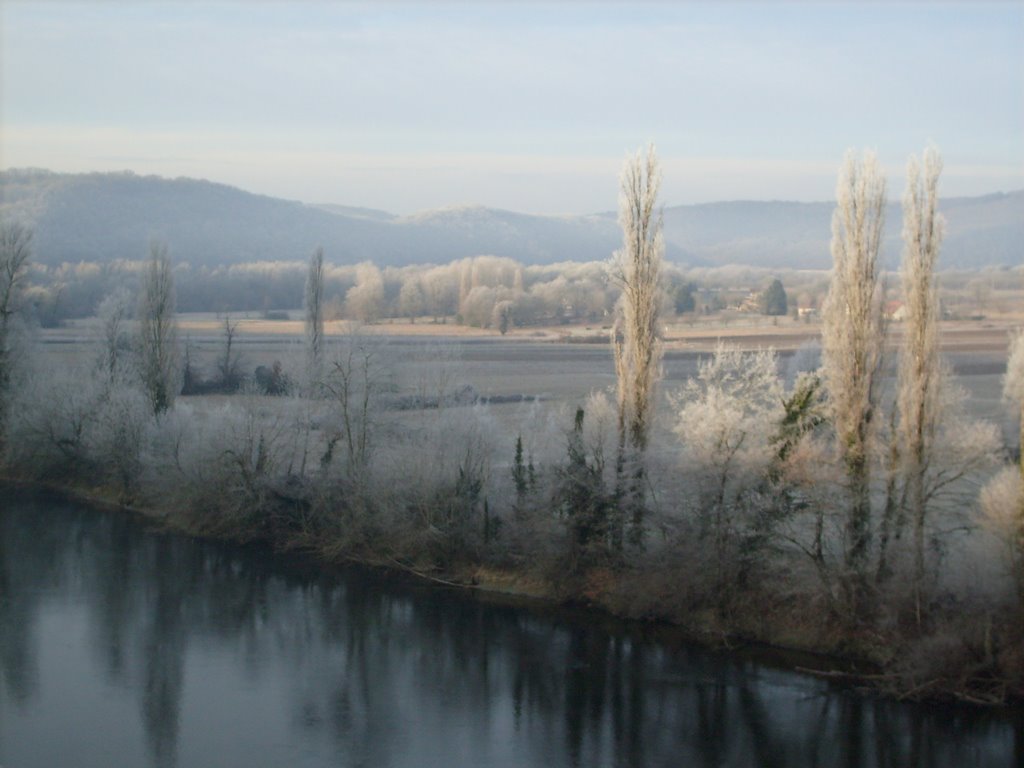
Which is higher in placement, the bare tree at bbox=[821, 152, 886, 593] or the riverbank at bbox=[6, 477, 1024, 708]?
the bare tree at bbox=[821, 152, 886, 593]

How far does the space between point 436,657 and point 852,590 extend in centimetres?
583

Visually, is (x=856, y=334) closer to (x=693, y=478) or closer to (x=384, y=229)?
(x=693, y=478)

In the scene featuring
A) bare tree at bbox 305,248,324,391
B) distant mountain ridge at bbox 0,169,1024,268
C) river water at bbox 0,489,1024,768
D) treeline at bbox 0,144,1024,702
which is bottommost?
river water at bbox 0,489,1024,768

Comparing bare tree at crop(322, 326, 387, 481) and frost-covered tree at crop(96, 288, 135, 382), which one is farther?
frost-covered tree at crop(96, 288, 135, 382)

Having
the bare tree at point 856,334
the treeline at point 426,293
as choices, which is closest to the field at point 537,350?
the treeline at point 426,293

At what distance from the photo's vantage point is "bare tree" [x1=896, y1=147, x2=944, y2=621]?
1402 centimetres

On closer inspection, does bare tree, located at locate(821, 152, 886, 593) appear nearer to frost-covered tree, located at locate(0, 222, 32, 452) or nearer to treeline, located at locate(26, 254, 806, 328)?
Answer: frost-covered tree, located at locate(0, 222, 32, 452)

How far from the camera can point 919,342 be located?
14.1 meters

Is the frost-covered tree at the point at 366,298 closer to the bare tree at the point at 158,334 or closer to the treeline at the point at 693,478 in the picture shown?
the bare tree at the point at 158,334

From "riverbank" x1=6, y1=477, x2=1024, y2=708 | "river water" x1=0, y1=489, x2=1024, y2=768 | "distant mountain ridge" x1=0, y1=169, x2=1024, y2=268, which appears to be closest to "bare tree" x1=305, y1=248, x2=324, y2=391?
"riverbank" x1=6, y1=477, x2=1024, y2=708

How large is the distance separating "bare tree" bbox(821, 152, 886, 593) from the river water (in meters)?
2.69

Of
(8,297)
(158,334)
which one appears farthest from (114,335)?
(158,334)

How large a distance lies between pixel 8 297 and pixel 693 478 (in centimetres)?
2012

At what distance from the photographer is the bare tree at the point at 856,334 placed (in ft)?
47.5
